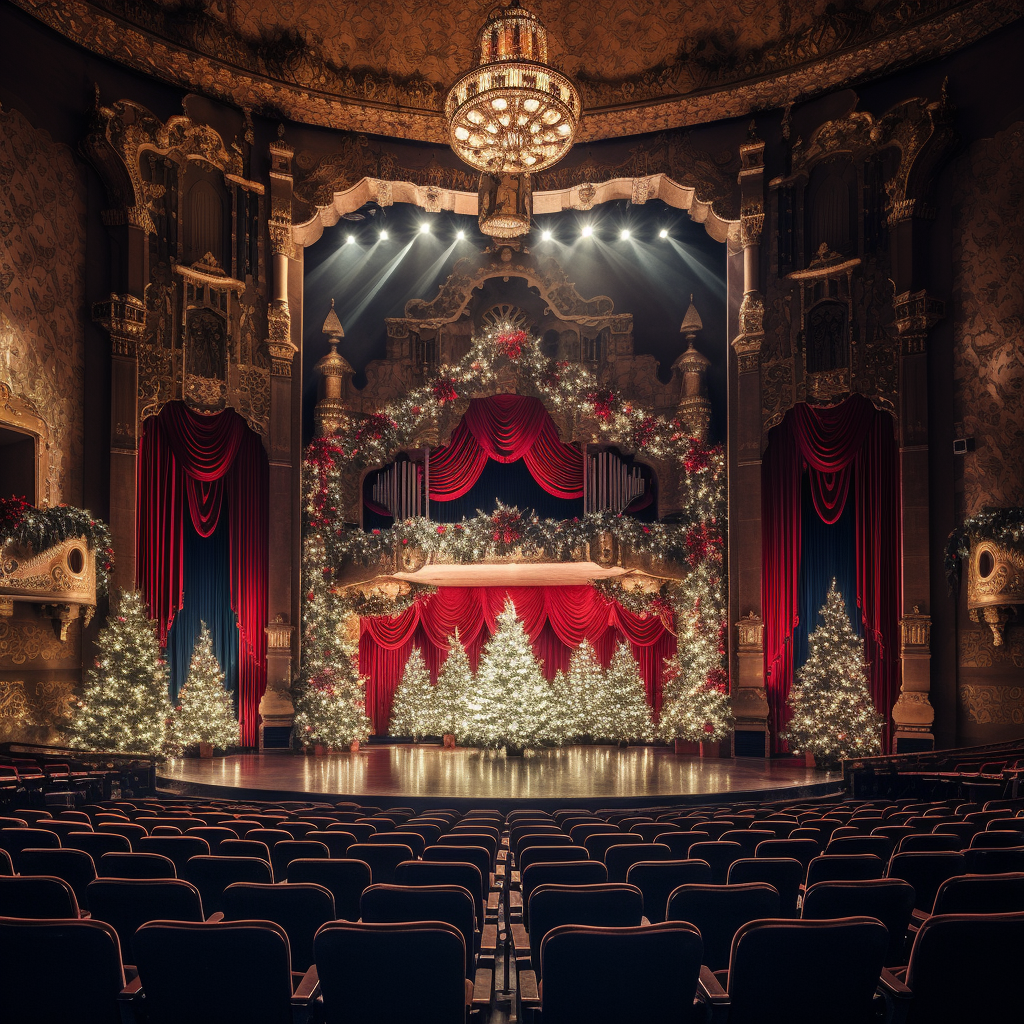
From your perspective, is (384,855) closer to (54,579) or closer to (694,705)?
(54,579)

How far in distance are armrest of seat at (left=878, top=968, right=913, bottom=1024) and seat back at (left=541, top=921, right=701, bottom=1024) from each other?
2.18 feet

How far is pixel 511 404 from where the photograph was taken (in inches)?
846

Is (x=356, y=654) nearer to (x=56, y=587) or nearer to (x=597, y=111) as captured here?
(x=56, y=587)

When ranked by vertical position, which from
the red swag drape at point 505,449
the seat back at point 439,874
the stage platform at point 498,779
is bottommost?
the stage platform at point 498,779

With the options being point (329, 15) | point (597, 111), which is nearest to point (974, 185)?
point (597, 111)

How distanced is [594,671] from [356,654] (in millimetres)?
5200

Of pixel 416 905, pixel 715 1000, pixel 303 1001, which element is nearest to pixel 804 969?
pixel 715 1000

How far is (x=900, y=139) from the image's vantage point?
1738 cm

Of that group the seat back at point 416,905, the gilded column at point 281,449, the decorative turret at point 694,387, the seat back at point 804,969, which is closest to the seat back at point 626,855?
the seat back at point 416,905

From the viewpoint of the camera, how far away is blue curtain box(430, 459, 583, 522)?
21.8 meters

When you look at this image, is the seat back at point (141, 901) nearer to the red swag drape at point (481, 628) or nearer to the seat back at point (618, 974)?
the seat back at point (618, 974)

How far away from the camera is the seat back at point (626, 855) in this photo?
5258mm

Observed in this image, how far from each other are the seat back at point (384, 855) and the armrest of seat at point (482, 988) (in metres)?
1.50

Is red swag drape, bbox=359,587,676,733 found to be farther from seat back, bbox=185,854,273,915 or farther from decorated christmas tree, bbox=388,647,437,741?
seat back, bbox=185,854,273,915
